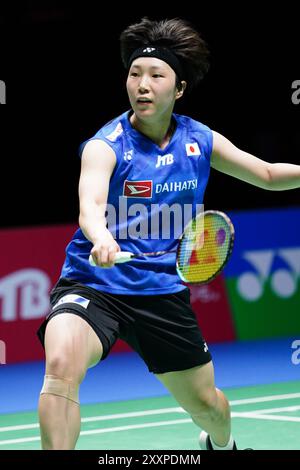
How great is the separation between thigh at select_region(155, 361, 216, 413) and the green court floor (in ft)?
3.86

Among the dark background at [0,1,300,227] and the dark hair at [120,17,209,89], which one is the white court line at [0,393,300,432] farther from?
the dark background at [0,1,300,227]

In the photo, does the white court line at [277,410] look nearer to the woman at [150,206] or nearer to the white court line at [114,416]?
the white court line at [114,416]

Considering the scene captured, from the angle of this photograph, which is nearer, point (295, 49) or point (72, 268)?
point (72, 268)

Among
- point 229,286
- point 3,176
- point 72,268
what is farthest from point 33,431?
point 3,176

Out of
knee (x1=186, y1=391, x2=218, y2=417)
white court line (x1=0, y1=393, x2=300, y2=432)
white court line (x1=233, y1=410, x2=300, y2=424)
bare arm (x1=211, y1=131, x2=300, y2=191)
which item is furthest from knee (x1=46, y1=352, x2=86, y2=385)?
white court line (x1=233, y1=410, x2=300, y2=424)

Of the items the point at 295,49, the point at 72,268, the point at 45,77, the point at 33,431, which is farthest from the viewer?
A: the point at 295,49

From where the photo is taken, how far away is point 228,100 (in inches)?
571

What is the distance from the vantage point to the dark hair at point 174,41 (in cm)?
584

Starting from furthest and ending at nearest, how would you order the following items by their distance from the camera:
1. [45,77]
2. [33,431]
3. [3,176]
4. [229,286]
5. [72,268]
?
[45,77], [3,176], [229,286], [33,431], [72,268]

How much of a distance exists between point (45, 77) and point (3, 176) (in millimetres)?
1637

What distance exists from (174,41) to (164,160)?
602 mm

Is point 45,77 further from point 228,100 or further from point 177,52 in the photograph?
point 177,52

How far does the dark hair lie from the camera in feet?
19.2

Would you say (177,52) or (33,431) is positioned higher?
(177,52)
